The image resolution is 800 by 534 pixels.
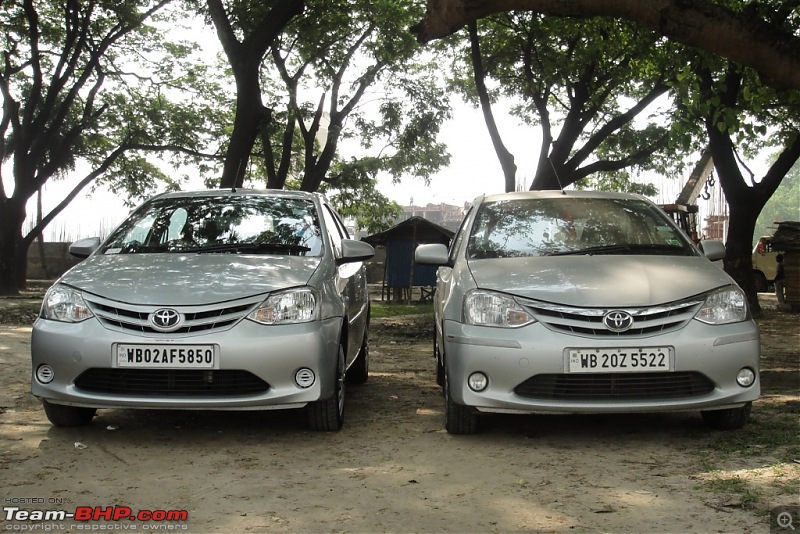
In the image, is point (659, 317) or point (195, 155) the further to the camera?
point (195, 155)

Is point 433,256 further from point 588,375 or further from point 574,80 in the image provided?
point 574,80

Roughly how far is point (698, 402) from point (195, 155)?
23879mm

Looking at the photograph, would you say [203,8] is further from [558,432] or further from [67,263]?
[67,263]

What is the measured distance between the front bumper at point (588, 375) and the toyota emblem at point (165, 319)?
1.60m

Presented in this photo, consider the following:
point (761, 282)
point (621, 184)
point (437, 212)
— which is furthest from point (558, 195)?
point (437, 212)

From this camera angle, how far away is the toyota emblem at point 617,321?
4.93 meters

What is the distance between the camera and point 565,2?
717cm

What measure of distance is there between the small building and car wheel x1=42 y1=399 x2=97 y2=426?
61.4 feet

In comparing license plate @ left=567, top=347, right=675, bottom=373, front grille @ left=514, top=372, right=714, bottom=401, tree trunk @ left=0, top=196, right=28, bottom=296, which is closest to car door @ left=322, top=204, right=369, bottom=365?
front grille @ left=514, top=372, right=714, bottom=401

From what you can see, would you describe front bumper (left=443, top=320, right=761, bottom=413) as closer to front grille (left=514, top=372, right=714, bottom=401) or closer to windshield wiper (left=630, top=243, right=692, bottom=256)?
front grille (left=514, top=372, right=714, bottom=401)

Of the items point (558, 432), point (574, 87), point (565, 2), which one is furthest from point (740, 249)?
point (558, 432)

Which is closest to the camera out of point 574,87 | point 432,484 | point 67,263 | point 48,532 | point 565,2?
point 48,532

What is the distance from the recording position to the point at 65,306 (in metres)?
5.22

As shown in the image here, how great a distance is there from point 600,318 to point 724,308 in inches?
30.9
